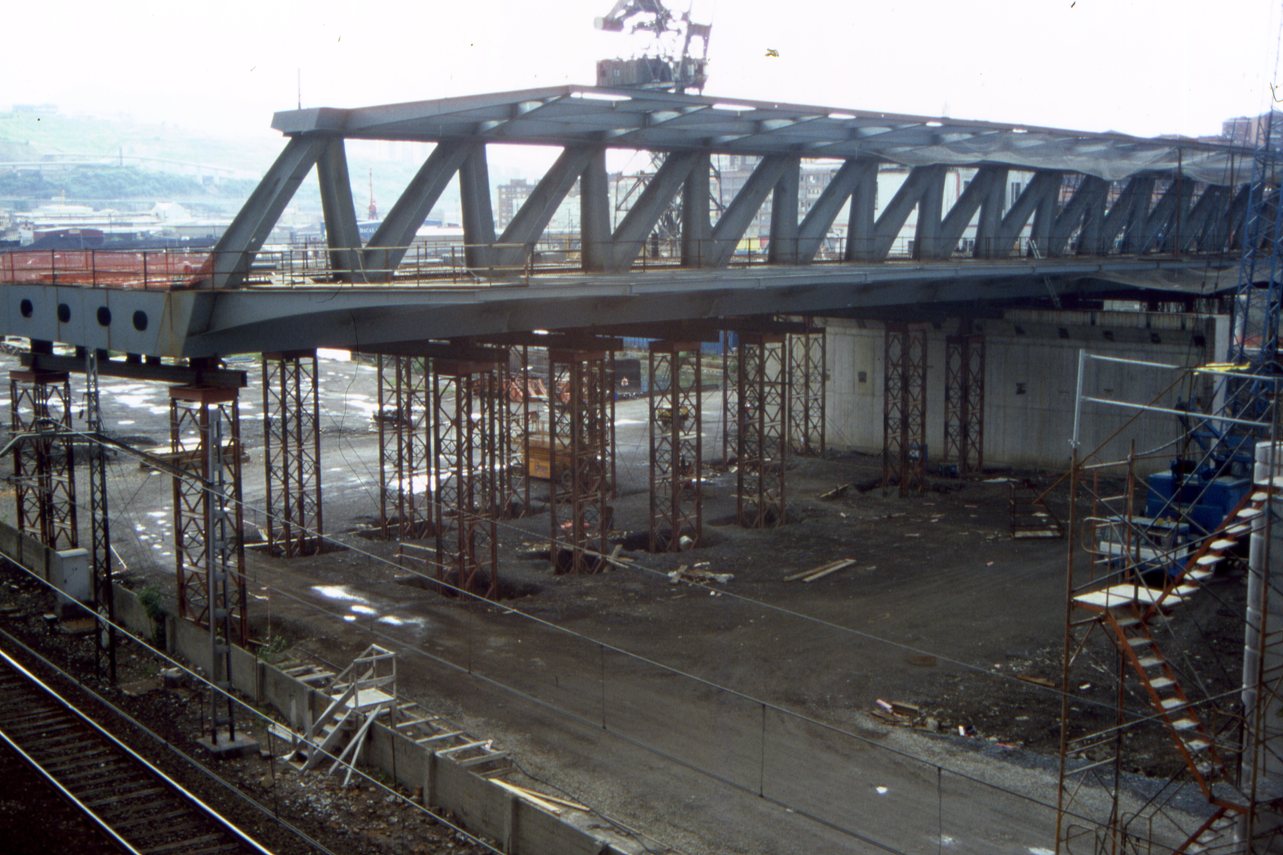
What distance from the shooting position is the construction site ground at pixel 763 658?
1427cm

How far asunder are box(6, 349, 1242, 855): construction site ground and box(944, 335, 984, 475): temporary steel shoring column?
3.86 metres

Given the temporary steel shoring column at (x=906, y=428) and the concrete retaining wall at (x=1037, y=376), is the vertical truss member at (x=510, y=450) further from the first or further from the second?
the concrete retaining wall at (x=1037, y=376)

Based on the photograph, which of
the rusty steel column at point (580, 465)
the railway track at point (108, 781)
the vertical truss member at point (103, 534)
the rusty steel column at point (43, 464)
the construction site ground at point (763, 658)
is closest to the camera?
the railway track at point (108, 781)

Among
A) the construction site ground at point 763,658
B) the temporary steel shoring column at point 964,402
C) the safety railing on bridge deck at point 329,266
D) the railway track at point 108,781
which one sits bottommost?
the construction site ground at point 763,658

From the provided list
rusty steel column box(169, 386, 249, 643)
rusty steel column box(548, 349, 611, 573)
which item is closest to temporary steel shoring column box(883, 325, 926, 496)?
rusty steel column box(548, 349, 611, 573)

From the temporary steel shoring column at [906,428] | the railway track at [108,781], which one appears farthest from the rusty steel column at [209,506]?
the temporary steel shoring column at [906,428]

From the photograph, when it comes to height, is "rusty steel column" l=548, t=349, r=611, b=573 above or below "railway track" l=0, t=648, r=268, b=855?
above

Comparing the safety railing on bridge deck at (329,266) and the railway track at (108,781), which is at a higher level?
the safety railing on bridge deck at (329,266)

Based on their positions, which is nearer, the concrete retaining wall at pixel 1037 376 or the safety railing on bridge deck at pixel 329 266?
the safety railing on bridge deck at pixel 329 266

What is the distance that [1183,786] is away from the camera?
14586 millimetres

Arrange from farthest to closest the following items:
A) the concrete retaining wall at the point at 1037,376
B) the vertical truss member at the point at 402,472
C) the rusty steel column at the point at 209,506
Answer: the concrete retaining wall at the point at 1037,376
the vertical truss member at the point at 402,472
the rusty steel column at the point at 209,506

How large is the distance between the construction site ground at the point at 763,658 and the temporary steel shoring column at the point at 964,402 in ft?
12.7

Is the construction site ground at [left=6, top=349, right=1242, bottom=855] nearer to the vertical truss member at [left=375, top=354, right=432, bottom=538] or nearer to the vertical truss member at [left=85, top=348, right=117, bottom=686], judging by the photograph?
the vertical truss member at [left=375, top=354, right=432, bottom=538]

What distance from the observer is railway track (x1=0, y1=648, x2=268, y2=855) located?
13117 millimetres
